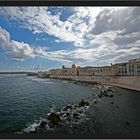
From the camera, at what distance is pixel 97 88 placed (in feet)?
11.2

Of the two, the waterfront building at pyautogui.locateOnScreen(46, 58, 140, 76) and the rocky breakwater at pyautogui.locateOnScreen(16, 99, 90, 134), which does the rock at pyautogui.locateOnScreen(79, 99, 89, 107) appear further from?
the waterfront building at pyautogui.locateOnScreen(46, 58, 140, 76)

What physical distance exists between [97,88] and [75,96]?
0.33 m

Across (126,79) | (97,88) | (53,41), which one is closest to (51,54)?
(53,41)

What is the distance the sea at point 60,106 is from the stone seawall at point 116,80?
62mm

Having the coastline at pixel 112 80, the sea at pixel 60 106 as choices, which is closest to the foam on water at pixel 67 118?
the sea at pixel 60 106

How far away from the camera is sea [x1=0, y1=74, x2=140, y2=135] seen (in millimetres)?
3018

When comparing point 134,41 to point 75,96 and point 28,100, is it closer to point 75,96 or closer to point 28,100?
point 75,96

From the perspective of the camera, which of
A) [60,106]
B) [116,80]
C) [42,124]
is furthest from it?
[116,80]

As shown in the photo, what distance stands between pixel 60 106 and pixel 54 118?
0.52ft

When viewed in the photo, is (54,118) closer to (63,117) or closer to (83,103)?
(63,117)

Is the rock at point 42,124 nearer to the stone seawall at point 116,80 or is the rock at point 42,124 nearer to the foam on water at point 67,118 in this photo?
the foam on water at point 67,118

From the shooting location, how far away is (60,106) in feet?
10.4

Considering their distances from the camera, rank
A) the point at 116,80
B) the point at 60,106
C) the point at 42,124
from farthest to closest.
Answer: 1. the point at 116,80
2. the point at 60,106
3. the point at 42,124

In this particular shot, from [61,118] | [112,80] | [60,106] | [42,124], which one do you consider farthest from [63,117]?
[112,80]
